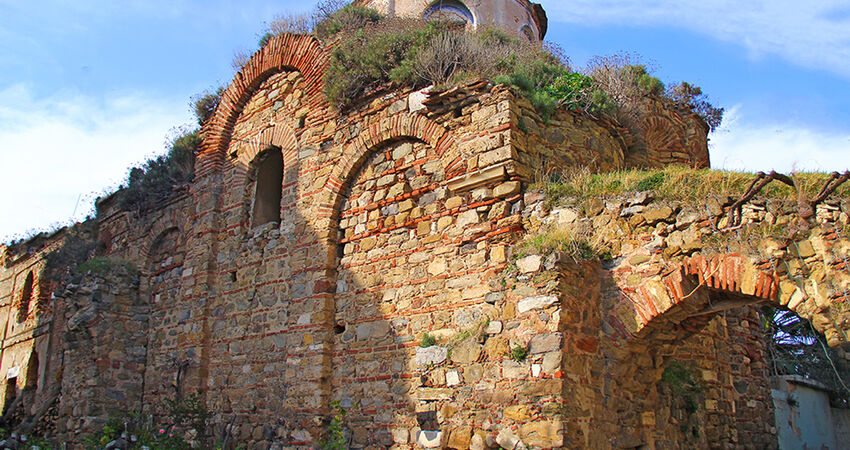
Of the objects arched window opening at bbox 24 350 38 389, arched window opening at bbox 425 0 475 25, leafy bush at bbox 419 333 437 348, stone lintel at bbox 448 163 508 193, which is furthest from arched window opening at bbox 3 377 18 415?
stone lintel at bbox 448 163 508 193

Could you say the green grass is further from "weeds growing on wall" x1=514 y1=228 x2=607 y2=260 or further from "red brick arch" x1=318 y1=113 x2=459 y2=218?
"red brick arch" x1=318 y1=113 x2=459 y2=218

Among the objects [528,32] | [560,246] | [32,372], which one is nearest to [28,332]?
[32,372]

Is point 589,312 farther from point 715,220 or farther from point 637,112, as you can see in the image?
point 637,112

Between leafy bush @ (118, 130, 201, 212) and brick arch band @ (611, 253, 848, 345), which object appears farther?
leafy bush @ (118, 130, 201, 212)

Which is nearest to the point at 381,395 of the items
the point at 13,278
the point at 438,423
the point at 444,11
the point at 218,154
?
the point at 438,423

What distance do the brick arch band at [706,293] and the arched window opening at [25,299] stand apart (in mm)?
14582

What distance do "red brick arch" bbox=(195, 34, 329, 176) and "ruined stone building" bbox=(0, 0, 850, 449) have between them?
0.03 m

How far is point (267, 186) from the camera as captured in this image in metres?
9.95

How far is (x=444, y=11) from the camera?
43.0 feet

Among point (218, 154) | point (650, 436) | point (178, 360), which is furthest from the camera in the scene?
point (218, 154)

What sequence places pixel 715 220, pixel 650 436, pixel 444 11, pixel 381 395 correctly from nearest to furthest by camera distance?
1. pixel 715 220
2. pixel 650 436
3. pixel 381 395
4. pixel 444 11

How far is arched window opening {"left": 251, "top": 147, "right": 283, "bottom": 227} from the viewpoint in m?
9.70

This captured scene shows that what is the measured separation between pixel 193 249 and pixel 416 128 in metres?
4.56

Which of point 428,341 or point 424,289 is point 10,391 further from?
point 428,341
